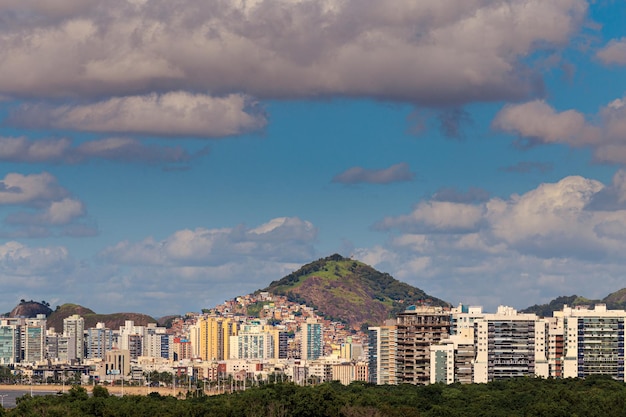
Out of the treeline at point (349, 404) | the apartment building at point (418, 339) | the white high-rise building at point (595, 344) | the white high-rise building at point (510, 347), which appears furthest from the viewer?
the apartment building at point (418, 339)

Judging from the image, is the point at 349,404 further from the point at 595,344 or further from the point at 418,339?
the point at 418,339

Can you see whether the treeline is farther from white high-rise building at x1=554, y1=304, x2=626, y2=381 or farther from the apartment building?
the apartment building

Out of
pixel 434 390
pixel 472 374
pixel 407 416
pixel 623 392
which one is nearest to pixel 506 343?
pixel 472 374

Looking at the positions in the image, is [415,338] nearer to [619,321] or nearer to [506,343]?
[506,343]

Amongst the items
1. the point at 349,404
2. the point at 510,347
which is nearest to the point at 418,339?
the point at 510,347

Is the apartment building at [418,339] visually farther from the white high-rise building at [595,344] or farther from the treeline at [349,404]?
the treeline at [349,404]

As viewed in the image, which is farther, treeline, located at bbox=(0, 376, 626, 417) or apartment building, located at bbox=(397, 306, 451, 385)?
apartment building, located at bbox=(397, 306, 451, 385)

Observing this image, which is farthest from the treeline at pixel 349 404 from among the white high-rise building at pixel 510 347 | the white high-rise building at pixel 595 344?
the white high-rise building at pixel 510 347

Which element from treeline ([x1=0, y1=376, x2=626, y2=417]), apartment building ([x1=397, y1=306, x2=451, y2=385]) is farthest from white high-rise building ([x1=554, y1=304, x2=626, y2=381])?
treeline ([x1=0, y1=376, x2=626, y2=417])
